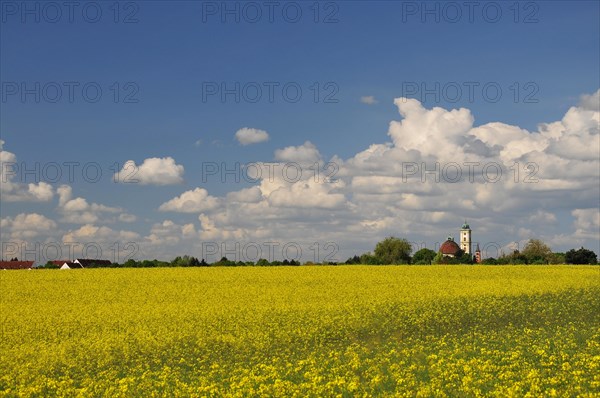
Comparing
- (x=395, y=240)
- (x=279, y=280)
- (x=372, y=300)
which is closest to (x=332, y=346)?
(x=372, y=300)

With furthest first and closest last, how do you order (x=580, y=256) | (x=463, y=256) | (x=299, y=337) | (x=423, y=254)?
(x=423, y=254)
(x=463, y=256)
(x=580, y=256)
(x=299, y=337)

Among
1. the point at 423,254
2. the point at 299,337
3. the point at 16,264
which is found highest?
the point at 423,254

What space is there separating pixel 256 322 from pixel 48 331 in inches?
448

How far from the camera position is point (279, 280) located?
5866 cm

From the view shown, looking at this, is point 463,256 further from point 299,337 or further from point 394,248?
point 299,337

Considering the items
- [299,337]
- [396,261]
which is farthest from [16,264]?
[299,337]

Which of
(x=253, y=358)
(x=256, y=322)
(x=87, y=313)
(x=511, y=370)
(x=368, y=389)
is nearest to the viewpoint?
(x=368, y=389)

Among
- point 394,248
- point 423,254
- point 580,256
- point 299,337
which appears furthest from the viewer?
point 423,254

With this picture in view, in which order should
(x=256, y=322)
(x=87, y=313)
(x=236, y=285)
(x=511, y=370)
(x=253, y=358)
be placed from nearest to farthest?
(x=511, y=370) < (x=253, y=358) < (x=256, y=322) < (x=87, y=313) < (x=236, y=285)

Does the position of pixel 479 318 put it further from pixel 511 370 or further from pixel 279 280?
pixel 279 280

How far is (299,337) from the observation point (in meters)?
→ 30.5

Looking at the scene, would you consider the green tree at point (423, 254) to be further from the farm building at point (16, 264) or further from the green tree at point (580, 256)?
the farm building at point (16, 264)

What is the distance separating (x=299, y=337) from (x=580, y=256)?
89951 millimetres

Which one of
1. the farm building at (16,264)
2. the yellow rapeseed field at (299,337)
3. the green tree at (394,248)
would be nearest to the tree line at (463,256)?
the green tree at (394,248)
